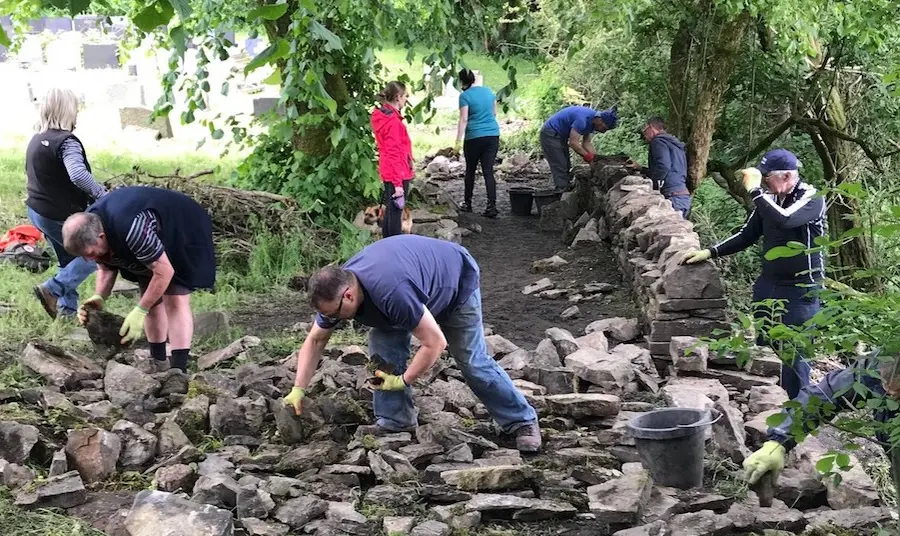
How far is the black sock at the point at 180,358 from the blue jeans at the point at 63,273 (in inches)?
54.4

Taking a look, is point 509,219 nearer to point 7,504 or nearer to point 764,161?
point 764,161

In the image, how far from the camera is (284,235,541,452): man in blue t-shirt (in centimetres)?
424

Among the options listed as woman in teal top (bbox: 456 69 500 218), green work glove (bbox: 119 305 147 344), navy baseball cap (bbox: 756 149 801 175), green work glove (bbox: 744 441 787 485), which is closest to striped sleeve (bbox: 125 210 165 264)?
green work glove (bbox: 119 305 147 344)

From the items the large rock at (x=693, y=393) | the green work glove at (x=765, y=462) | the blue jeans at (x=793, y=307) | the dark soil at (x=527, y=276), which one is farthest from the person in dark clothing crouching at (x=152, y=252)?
the blue jeans at (x=793, y=307)

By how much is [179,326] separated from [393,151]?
11.8 ft

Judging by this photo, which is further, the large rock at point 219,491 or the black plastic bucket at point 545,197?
the black plastic bucket at point 545,197

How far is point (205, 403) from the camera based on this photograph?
5.24m

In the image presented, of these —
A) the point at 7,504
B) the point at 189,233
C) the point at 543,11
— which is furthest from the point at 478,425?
the point at 543,11

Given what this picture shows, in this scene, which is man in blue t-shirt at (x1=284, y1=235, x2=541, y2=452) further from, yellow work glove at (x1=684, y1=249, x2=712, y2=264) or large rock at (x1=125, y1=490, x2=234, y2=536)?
yellow work glove at (x1=684, y1=249, x2=712, y2=264)

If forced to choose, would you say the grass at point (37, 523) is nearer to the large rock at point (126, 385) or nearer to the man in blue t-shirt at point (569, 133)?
the large rock at point (126, 385)

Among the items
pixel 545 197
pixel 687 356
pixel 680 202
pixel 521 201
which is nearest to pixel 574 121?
pixel 545 197

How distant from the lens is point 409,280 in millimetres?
4324

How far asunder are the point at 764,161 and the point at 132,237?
3640 mm

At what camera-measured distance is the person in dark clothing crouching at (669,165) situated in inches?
379
